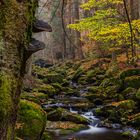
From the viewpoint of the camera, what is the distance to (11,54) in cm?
184

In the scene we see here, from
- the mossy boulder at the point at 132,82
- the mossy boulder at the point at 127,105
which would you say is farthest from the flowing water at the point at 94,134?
the mossy boulder at the point at 132,82

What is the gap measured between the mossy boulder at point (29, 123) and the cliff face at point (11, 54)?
5.07m

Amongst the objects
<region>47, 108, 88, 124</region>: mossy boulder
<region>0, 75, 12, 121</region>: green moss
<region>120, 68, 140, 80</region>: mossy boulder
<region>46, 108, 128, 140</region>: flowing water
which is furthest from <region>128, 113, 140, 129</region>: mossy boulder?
<region>0, 75, 12, 121</region>: green moss

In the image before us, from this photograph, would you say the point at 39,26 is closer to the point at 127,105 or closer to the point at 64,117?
the point at 64,117

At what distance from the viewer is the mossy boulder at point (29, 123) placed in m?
6.87

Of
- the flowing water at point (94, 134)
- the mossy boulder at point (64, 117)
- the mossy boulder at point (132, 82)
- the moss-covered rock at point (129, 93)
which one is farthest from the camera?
the mossy boulder at point (132, 82)

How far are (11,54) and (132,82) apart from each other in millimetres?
13244

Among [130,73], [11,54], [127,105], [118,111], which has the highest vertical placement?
[11,54]

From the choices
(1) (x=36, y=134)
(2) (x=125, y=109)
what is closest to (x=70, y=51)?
(2) (x=125, y=109)

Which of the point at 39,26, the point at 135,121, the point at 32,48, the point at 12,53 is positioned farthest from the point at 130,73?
the point at 12,53

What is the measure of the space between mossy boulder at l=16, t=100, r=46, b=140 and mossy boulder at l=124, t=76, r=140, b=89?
26.5 ft

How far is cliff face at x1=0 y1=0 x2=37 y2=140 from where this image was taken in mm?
1789

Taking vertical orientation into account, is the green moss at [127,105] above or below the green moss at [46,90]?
above

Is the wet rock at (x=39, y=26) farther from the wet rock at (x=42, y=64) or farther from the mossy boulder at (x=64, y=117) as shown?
the wet rock at (x=42, y=64)
